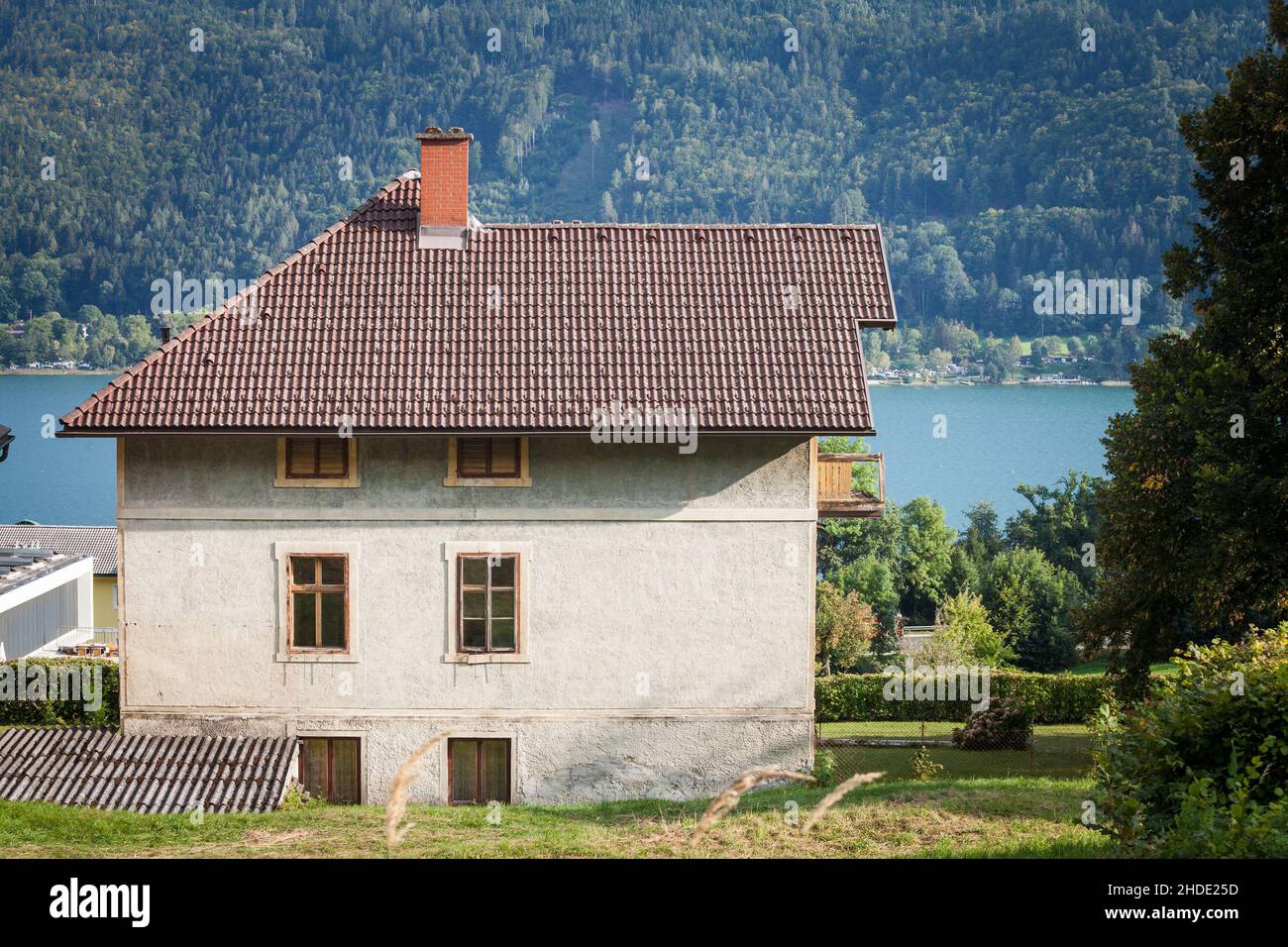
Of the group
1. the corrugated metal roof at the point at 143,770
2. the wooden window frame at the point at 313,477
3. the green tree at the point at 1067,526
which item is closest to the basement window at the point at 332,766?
the corrugated metal roof at the point at 143,770

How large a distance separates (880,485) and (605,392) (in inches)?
214

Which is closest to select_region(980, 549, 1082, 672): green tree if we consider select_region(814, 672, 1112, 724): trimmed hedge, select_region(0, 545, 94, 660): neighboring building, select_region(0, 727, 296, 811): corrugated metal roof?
select_region(814, 672, 1112, 724): trimmed hedge

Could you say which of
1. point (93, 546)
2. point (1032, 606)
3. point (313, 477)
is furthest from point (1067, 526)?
point (313, 477)

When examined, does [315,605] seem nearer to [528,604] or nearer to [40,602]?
[528,604]

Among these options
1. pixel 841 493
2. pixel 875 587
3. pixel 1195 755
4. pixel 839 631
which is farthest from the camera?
pixel 875 587

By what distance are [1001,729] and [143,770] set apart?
17.4 m

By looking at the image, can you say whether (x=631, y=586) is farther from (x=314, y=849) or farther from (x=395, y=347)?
(x=314, y=849)

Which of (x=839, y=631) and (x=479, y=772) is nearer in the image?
(x=479, y=772)

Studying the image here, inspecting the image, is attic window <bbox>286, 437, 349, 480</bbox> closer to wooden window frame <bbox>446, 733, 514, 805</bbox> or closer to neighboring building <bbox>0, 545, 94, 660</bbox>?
wooden window frame <bbox>446, 733, 514, 805</bbox>

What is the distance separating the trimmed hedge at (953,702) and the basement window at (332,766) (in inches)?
616

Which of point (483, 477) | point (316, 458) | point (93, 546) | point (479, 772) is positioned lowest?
point (479, 772)

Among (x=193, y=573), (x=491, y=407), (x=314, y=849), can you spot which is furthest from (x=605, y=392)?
(x=314, y=849)

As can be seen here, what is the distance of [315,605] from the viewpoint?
20953 millimetres

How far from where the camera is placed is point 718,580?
21047 mm
